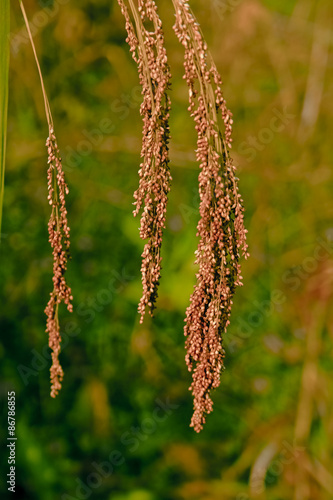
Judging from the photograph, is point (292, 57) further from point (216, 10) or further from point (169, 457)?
point (169, 457)

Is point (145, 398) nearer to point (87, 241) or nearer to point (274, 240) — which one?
point (87, 241)

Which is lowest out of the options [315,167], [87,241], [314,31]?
[87,241]

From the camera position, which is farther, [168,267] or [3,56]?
[168,267]

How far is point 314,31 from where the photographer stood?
6.49ft

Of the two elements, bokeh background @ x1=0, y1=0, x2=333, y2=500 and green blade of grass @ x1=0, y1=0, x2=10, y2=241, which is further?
bokeh background @ x1=0, y1=0, x2=333, y2=500

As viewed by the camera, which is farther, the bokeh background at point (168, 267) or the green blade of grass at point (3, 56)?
the bokeh background at point (168, 267)

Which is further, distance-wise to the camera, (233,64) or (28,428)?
(233,64)

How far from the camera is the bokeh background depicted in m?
1.89

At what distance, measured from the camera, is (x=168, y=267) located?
5.99ft

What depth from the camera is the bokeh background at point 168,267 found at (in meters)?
1.89

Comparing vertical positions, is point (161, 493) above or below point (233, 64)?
below

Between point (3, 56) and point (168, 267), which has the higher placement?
point (3, 56)

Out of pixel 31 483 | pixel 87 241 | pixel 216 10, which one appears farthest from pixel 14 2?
pixel 31 483

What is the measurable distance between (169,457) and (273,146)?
1032 mm
